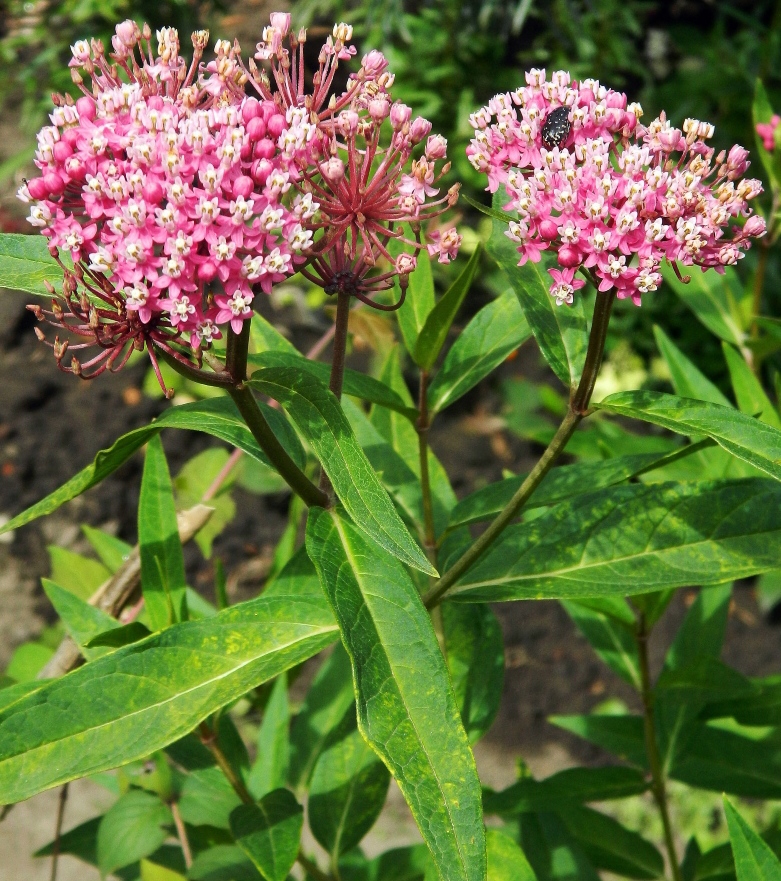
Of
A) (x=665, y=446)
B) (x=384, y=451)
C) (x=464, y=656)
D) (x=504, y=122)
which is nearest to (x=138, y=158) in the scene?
(x=504, y=122)

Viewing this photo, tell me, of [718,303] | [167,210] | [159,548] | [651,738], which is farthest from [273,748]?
[718,303]

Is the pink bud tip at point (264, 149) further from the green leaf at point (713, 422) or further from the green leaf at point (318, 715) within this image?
the green leaf at point (318, 715)

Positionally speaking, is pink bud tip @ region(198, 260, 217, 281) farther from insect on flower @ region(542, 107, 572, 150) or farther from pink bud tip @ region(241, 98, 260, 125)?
insect on flower @ region(542, 107, 572, 150)

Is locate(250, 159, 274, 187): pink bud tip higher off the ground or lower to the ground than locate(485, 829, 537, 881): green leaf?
higher

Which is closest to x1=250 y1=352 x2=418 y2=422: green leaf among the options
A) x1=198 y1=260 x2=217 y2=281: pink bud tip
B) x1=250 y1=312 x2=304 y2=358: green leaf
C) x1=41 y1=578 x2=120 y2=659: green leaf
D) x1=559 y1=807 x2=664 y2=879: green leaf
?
x1=250 y1=312 x2=304 y2=358: green leaf

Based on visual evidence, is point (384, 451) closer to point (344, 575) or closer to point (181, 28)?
point (344, 575)

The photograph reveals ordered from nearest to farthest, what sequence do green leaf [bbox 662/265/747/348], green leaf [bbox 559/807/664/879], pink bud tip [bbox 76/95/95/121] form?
1. pink bud tip [bbox 76/95/95/121]
2. green leaf [bbox 559/807/664/879]
3. green leaf [bbox 662/265/747/348]
